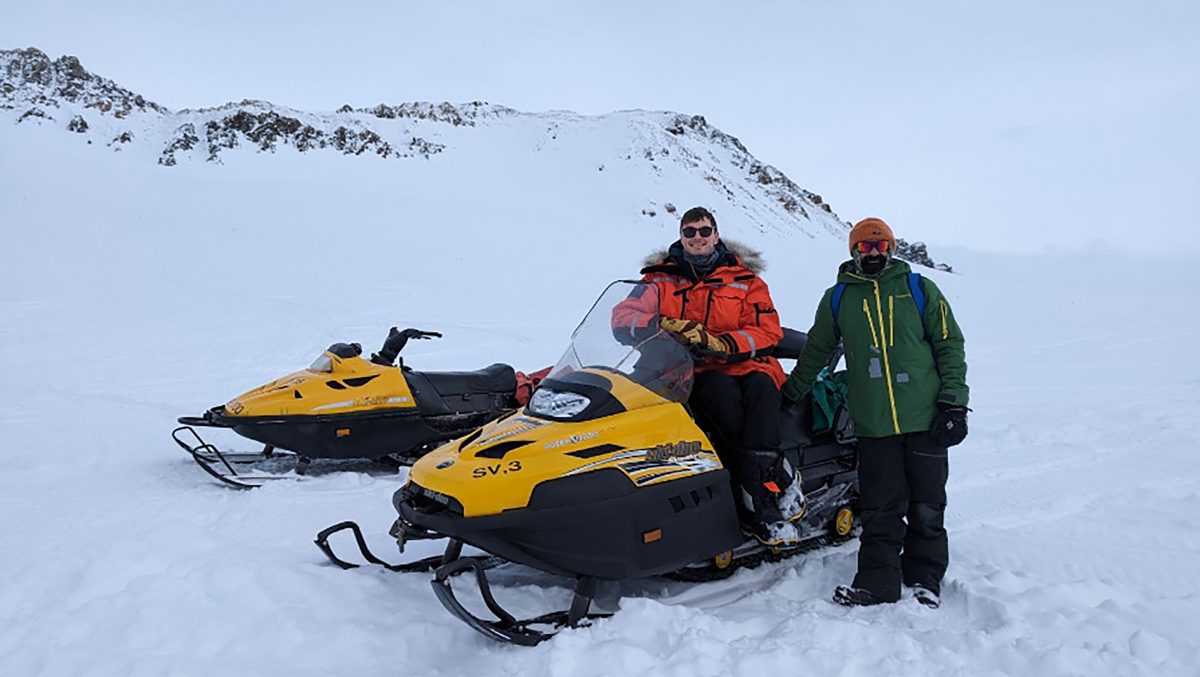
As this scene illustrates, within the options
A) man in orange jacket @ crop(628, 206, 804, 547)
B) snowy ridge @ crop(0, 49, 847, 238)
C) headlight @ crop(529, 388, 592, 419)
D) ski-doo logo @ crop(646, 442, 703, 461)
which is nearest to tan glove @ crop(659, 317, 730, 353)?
man in orange jacket @ crop(628, 206, 804, 547)

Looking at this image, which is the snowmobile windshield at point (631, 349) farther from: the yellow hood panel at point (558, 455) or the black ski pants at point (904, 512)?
the black ski pants at point (904, 512)

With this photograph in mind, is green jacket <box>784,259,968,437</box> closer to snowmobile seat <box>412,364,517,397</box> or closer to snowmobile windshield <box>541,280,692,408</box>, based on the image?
snowmobile windshield <box>541,280,692,408</box>

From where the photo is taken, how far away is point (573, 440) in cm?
316

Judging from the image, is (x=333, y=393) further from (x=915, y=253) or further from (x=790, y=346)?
→ (x=915, y=253)

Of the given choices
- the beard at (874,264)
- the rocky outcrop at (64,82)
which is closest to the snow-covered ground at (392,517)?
the beard at (874,264)

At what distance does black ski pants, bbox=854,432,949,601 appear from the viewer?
360 centimetres

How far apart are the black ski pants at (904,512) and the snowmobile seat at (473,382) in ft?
10.0

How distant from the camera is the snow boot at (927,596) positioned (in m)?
3.51

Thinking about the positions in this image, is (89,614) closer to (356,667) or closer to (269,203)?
(356,667)

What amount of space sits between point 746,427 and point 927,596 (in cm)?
107

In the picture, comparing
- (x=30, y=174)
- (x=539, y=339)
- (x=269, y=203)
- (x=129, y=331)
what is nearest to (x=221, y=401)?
(x=129, y=331)

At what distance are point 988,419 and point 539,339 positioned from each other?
6.30 m

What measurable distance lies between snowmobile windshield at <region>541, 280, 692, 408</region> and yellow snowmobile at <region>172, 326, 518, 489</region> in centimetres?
227

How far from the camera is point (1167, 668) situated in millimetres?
2695
